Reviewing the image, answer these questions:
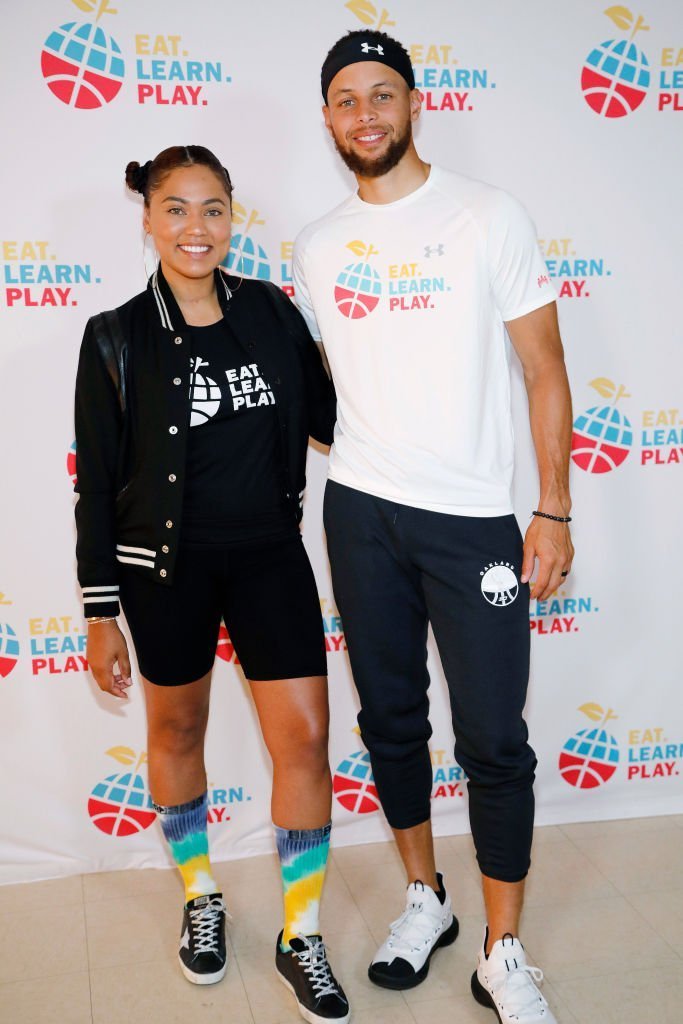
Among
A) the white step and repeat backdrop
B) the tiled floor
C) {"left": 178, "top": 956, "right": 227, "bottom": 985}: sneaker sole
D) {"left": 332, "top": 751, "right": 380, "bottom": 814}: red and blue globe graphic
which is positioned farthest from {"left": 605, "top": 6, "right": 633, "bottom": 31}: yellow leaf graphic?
{"left": 178, "top": 956, "right": 227, "bottom": 985}: sneaker sole

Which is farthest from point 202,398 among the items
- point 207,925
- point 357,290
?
point 207,925

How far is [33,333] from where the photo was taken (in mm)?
2494

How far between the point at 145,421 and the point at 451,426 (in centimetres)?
59

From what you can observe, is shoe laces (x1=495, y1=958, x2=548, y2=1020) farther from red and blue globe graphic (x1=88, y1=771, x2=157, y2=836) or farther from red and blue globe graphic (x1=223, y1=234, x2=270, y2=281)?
red and blue globe graphic (x1=223, y1=234, x2=270, y2=281)

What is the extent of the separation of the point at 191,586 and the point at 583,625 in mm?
1273

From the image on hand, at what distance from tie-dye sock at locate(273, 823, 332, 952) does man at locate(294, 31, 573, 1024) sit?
326 mm

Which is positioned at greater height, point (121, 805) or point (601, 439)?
point (601, 439)

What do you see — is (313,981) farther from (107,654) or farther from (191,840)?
(107,654)

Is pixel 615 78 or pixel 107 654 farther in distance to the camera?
pixel 615 78

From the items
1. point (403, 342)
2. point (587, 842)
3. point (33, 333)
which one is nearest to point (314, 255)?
point (403, 342)

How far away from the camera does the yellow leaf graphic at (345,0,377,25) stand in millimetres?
2494

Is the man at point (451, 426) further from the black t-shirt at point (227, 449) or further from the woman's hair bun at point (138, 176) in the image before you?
the woman's hair bun at point (138, 176)

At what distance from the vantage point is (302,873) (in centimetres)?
210

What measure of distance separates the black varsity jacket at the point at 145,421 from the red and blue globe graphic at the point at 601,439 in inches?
37.7
